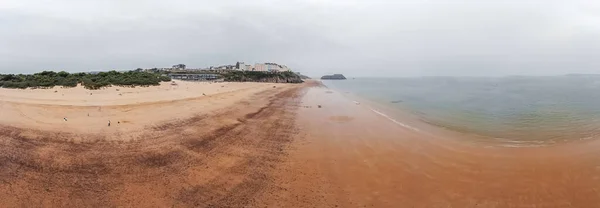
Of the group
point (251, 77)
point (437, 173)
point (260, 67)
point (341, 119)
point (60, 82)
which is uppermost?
point (260, 67)

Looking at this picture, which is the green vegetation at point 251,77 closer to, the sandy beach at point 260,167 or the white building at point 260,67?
the white building at point 260,67

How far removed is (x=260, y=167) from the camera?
7969 millimetres

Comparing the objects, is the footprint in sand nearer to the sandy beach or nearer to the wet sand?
the sandy beach

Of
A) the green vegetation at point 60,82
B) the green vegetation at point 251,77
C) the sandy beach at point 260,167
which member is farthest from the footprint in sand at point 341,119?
the green vegetation at point 251,77

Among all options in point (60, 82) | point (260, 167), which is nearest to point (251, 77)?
point (60, 82)

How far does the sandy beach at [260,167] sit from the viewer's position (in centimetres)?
613

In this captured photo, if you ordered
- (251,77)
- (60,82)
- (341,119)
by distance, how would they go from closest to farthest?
(341,119)
(60,82)
(251,77)

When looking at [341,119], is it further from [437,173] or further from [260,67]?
[260,67]

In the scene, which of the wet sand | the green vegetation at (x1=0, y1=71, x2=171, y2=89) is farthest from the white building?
Answer: the wet sand

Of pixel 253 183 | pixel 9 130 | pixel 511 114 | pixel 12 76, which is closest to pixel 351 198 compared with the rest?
pixel 253 183

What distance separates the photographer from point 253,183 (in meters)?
6.86

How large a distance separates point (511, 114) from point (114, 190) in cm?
2259

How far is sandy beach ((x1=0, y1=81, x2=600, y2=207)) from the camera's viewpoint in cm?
613

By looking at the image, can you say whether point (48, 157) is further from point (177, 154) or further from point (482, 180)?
point (482, 180)
